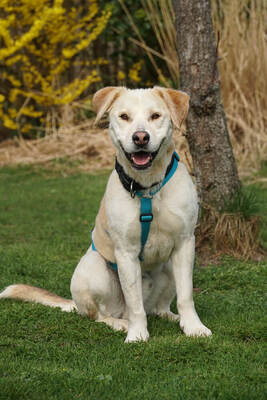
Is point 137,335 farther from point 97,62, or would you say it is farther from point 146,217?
point 97,62

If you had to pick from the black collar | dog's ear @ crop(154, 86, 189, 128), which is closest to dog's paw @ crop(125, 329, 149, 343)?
the black collar

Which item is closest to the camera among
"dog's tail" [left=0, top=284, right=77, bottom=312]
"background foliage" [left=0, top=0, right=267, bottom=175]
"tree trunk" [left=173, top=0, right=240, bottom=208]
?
"dog's tail" [left=0, top=284, right=77, bottom=312]

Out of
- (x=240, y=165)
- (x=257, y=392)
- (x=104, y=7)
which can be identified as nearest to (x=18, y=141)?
(x=104, y=7)

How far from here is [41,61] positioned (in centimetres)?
1277

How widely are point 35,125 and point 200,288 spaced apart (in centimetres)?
873

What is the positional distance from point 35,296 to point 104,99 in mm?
1559

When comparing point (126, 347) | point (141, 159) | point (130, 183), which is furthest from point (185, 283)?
point (141, 159)

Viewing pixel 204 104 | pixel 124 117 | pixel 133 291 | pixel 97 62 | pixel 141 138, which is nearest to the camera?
pixel 141 138

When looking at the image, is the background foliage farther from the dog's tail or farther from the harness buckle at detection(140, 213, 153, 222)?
the harness buckle at detection(140, 213, 153, 222)

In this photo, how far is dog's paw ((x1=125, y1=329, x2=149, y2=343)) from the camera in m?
3.87

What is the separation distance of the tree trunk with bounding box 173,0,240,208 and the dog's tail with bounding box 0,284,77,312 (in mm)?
1867

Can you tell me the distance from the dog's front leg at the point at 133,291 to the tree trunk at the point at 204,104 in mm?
2007

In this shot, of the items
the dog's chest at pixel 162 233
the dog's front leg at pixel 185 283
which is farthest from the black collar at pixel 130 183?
the dog's front leg at pixel 185 283

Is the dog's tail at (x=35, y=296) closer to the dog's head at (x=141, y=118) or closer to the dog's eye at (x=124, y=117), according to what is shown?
the dog's head at (x=141, y=118)
